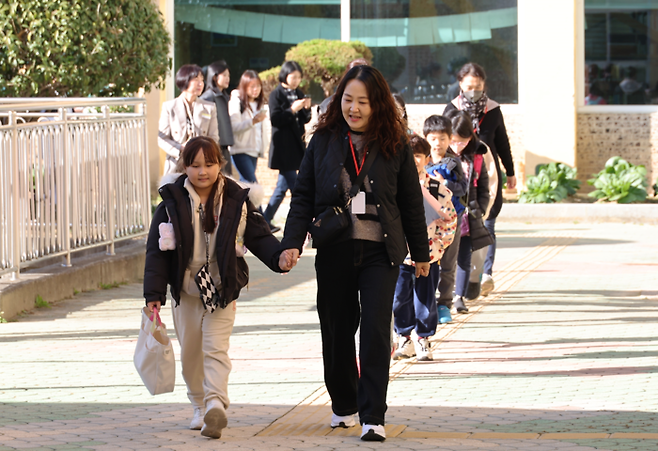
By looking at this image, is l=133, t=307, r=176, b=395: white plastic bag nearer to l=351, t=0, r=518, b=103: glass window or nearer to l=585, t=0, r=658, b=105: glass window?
l=351, t=0, r=518, b=103: glass window

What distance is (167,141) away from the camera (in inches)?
417

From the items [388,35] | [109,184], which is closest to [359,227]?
[109,184]

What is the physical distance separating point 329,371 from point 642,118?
45.5 ft

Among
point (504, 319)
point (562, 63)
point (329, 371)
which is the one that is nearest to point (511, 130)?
point (562, 63)

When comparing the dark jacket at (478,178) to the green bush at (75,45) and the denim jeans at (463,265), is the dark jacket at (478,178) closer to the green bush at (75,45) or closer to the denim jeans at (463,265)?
the denim jeans at (463,265)

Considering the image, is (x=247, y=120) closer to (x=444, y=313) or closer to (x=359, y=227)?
(x=444, y=313)

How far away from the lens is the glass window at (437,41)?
18688mm

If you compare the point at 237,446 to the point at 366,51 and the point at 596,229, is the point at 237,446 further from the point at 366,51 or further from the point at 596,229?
the point at 366,51

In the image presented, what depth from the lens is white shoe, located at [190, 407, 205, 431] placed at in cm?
511

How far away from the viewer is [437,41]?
1905cm

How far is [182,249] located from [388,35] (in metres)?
14.7

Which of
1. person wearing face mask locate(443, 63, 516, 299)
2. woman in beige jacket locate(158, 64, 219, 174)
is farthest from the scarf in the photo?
woman in beige jacket locate(158, 64, 219, 174)

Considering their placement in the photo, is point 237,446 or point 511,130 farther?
point 511,130

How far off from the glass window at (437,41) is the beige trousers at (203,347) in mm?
13999
